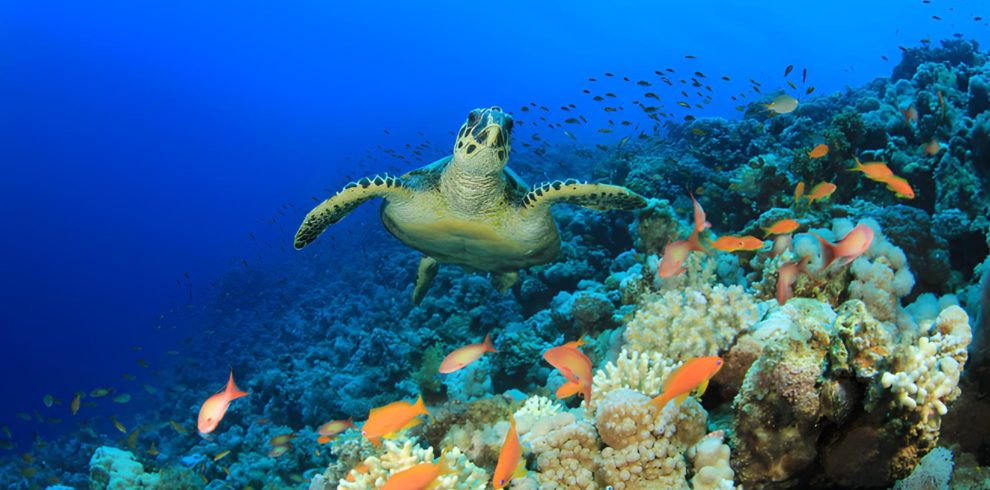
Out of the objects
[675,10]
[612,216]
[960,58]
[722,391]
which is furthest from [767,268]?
[675,10]

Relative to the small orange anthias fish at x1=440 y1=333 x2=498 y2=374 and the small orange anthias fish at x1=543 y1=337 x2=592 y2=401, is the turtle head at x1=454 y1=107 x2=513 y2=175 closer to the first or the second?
the small orange anthias fish at x1=440 y1=333 x2=498 y2=374

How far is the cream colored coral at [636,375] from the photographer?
109 inches

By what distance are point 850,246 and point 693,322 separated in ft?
3.48

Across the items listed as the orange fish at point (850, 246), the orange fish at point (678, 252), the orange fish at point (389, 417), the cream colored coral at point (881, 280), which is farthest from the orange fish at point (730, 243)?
the orange fish at point (389, 417)

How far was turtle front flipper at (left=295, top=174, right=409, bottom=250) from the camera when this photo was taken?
422 cm

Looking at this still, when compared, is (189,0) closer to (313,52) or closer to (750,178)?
(313,52)

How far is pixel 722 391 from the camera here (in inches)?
106

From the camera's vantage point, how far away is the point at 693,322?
121 inches

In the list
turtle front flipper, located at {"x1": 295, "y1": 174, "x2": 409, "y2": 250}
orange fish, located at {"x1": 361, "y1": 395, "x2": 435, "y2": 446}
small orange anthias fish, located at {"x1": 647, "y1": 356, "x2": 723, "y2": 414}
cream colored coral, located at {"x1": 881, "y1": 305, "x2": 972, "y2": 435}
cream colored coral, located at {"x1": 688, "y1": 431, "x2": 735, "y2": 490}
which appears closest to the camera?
small orange anthias fish, located at {"x1": 647, "y1": 356, "x2": 723, "y2": 414}

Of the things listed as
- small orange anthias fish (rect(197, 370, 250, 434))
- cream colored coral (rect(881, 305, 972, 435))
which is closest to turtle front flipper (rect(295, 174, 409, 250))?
small orange anthias fish (rect(197, 370, 250, 434))

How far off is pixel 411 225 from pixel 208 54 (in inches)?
4913

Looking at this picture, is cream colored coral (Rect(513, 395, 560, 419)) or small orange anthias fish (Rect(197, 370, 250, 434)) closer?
small orange anthias fish (Rect(197, 370, 250, 434))

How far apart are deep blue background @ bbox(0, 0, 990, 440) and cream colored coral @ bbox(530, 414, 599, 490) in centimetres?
3388

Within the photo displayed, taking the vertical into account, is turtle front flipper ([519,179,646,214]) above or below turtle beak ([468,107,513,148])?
below
